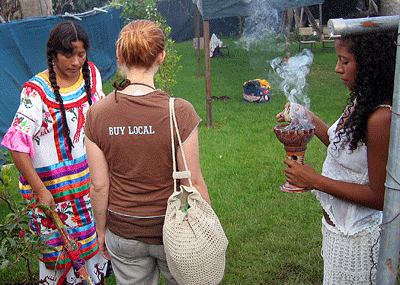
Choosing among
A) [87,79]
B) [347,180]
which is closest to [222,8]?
[87,79]

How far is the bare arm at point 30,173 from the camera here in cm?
228

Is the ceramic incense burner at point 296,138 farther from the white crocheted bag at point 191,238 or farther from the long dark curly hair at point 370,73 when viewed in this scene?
the white crocheted bag at point 191,238

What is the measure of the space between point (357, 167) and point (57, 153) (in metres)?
1.76

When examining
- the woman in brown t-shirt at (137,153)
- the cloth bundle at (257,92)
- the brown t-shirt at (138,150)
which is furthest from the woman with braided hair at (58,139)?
the cloth bundle at (257,92)

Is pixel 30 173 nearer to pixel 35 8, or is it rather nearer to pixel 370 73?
pixel 370 73

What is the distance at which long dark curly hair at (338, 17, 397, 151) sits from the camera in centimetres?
158

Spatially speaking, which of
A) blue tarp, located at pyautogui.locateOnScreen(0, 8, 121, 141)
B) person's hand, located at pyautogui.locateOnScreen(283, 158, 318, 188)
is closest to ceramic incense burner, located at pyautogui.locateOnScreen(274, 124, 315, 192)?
person's hand, located at pyautogui.locateOnScreen(283, 158, 318, 188)

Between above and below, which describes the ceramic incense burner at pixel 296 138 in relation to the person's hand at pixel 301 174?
above

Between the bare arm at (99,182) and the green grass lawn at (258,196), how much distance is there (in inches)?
22.7

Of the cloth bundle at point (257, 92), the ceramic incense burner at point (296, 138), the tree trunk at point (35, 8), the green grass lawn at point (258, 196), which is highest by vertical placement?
the tree trunk at point (35, 8)

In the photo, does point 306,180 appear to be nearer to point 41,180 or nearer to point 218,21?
point 41,180

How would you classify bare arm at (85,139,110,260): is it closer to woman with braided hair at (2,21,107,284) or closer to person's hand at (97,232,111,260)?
person's hand at (97,232,111,260)

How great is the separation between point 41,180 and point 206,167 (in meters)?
3.22

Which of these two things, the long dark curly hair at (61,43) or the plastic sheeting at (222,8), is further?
the plastic sheeting at (222,8)
